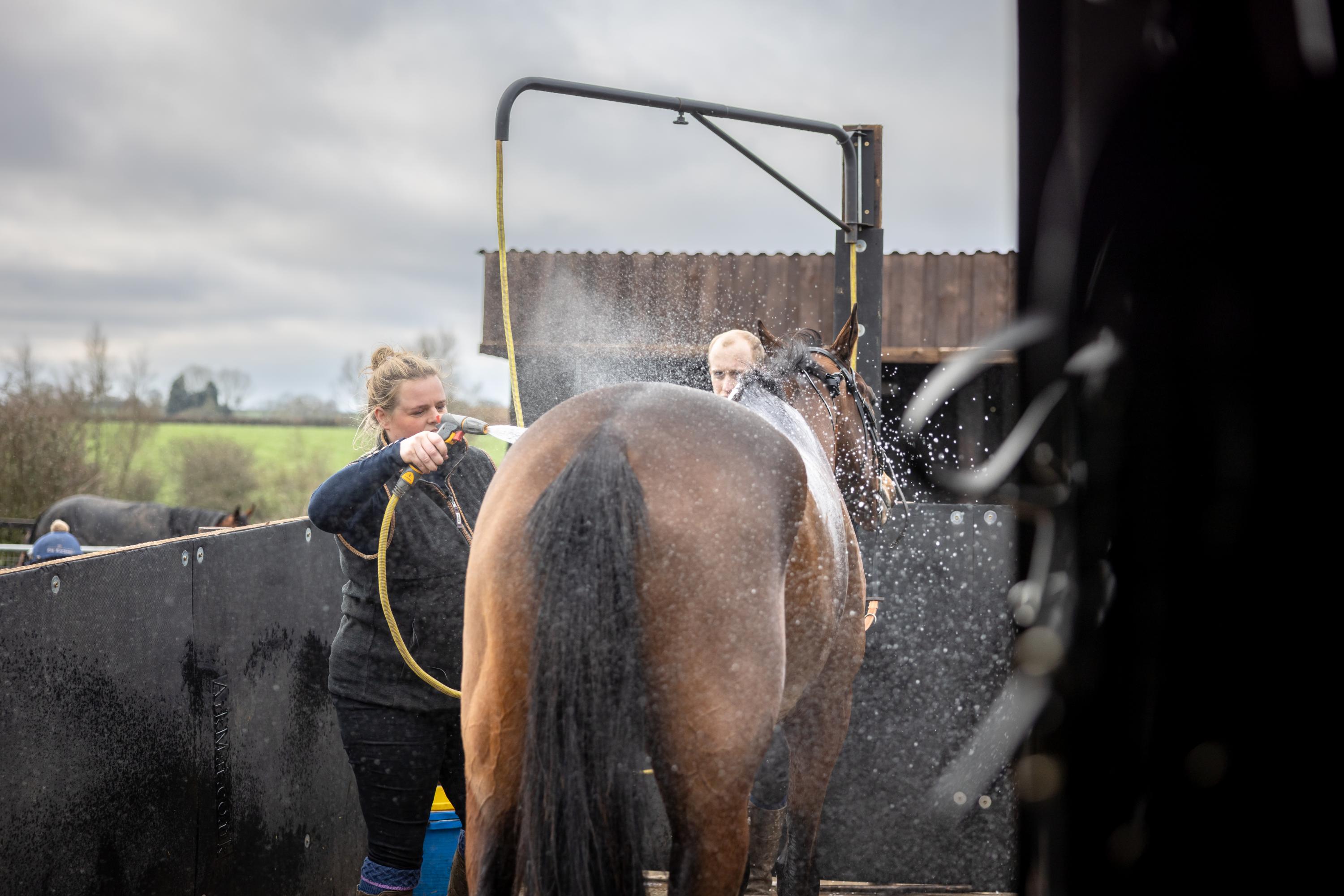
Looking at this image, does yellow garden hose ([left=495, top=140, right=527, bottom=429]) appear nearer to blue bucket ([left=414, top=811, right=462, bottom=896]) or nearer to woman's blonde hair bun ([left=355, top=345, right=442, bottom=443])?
woman's blonde hair bun ([left=355, top=345, right=442, bottom=443])

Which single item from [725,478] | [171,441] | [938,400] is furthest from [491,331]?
[171,441]

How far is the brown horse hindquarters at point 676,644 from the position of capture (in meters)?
1.83

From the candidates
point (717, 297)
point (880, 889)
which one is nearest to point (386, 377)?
point (880, 889)

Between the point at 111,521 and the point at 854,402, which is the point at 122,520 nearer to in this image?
the point at 111,521

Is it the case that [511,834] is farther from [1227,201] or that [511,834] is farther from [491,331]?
[491,331]

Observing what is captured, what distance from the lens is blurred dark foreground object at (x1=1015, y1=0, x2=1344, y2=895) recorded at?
1.02 ft

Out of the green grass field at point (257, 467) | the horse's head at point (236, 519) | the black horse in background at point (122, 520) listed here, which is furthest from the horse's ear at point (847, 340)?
the green grass field at point (257, 467)

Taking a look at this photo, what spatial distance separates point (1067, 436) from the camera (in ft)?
1.14

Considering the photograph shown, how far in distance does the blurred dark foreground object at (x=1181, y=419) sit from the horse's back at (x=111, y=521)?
47.0ft

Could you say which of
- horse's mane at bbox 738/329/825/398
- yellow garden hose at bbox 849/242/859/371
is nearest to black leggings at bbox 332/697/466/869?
horse's mane at bbox 738/329/825/398

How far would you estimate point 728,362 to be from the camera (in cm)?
401

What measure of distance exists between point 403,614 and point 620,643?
124 centimetres

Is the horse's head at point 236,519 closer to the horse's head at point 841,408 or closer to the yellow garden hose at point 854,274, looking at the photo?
the yellow garden hose at point 854,274

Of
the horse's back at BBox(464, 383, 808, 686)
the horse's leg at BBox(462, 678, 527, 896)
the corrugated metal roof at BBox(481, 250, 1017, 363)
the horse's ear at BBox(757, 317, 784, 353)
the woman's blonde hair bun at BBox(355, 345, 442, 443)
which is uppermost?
the corrugated metal roof at BBox(481, 250, 1017, 363)
